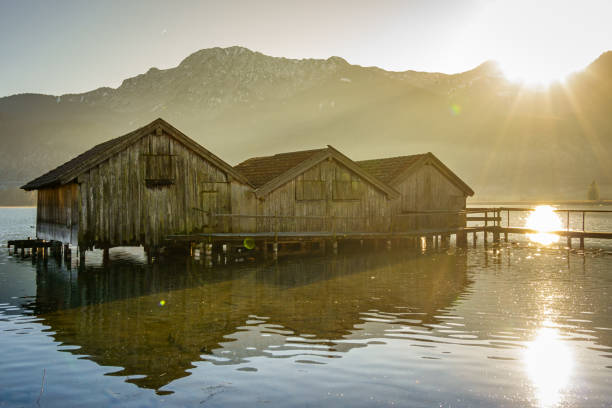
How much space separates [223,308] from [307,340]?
15.7ft

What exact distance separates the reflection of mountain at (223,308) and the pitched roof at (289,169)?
233 inches

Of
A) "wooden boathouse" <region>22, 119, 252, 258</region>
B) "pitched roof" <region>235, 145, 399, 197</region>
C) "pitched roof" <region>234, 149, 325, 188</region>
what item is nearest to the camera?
"wooden boathouse" <region>22, 119, 252, 258</region>

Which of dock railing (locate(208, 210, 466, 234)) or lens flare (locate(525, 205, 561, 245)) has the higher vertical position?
dock railing (locate(208, 210, 466, 234))

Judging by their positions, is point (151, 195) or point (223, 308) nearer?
point (223, 308)

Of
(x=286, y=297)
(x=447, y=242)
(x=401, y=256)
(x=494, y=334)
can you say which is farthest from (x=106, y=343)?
(x=447, y=242)

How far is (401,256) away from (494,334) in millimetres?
20845

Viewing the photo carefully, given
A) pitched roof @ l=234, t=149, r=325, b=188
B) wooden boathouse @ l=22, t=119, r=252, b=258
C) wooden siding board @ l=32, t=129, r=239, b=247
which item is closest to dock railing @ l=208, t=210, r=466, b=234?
wooden boathouse @ l=22, t=119, r=252, b=258

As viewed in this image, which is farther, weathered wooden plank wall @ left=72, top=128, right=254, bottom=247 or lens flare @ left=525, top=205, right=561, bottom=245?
lens flare @ left=525, top=205, right=561, bottom=245

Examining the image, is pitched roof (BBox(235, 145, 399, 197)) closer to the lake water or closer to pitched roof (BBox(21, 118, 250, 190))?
pitched roof (BBox(21, 118, 250, 190))

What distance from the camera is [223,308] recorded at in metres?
16.5

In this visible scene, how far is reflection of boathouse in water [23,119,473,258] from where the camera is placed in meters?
27.2

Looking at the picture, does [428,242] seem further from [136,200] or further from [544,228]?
[544,228]

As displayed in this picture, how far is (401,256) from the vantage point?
111 ft

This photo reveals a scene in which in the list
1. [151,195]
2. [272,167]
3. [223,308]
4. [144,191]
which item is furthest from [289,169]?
[223,308]
